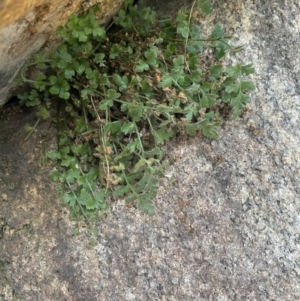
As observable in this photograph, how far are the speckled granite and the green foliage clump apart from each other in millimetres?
111

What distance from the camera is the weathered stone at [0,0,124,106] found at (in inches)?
53.3

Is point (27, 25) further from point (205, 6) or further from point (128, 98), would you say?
point (205, 6)

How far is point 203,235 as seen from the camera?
1.91 m

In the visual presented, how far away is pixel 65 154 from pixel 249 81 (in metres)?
0.79

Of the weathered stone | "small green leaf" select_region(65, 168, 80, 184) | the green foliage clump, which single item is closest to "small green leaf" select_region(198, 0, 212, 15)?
the green foliage clump

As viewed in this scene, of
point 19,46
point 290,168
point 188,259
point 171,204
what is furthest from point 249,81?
point 19,46

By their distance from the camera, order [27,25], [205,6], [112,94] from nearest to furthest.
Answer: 1. [27,25]
2. [112,94]
3. [205,6]

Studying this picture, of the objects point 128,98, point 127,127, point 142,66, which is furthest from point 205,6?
point 127,127

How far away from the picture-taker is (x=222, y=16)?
2.07m

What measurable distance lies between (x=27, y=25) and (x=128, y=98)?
0.51 m

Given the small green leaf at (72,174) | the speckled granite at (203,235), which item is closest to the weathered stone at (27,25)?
the small green leaf at (72,174)

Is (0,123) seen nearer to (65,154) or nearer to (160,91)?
(65,154)

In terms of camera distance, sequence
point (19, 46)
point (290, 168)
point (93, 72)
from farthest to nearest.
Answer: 1. point (290, 168)
2. point (93, 72)
3. point (19, 46)

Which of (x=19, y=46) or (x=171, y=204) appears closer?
(x=19, y=46)
